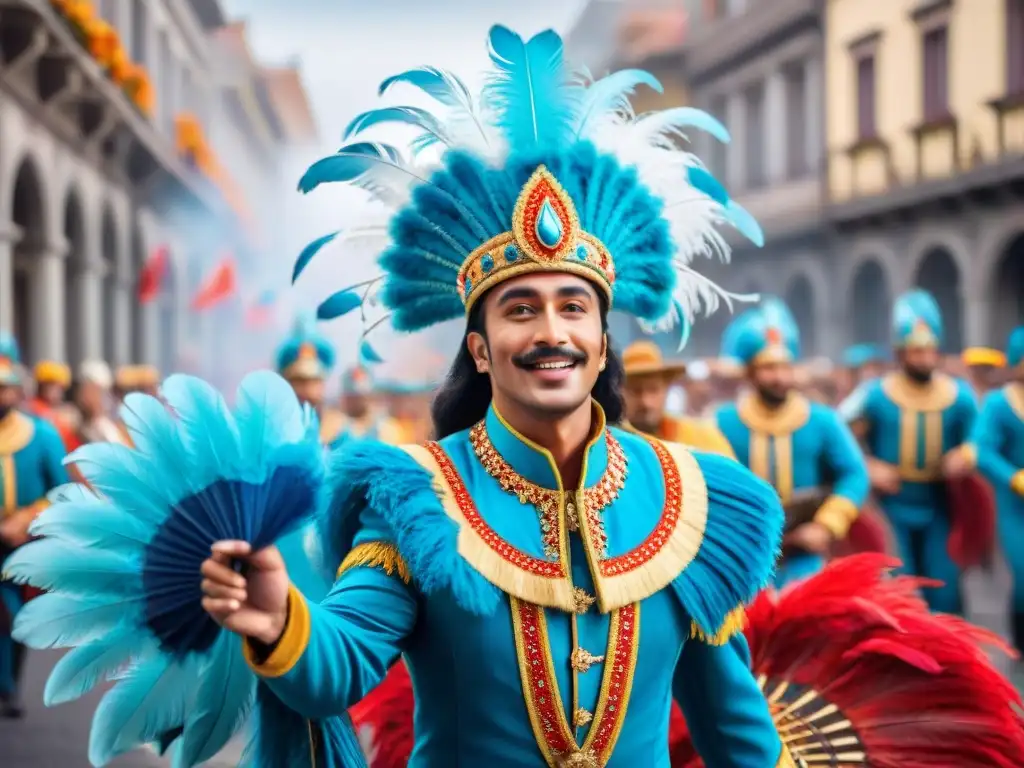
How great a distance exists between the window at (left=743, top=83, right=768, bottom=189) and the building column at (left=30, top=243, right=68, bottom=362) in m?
16.5

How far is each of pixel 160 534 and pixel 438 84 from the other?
1155mm

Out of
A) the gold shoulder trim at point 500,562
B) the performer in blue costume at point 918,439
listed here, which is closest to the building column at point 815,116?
the performer in blue costume at point 918,439

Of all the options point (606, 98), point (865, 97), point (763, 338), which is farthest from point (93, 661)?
point (865, 97)

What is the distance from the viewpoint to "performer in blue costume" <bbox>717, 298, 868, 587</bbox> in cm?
726

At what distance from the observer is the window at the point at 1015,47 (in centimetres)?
1908

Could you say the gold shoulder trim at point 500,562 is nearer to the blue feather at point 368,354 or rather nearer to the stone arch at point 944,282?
the blue feather at point 368,354

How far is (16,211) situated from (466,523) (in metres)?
16.0

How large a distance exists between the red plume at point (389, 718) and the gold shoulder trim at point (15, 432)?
557 cm

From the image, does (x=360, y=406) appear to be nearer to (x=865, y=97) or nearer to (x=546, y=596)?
(x=546, y=596)

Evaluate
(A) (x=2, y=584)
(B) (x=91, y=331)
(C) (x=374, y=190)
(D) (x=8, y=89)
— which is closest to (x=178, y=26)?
(B) (x=91, y=331)

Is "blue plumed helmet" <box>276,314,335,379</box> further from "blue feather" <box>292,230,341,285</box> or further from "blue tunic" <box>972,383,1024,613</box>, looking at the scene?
"blue feather" <box>292,230,341,285</box>

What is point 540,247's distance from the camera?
2830mm

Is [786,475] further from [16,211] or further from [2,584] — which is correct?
[16,211]

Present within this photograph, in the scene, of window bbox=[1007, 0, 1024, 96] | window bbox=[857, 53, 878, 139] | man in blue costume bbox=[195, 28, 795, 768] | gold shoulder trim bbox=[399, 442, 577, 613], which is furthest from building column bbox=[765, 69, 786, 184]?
gold shoulder trim bbox=[399, 442, 577, 613]
